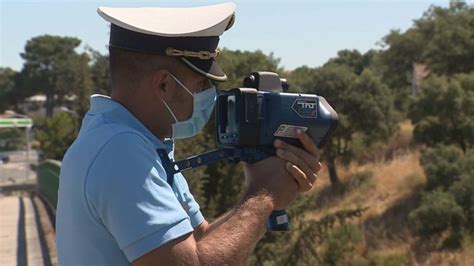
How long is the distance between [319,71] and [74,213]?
31.6m

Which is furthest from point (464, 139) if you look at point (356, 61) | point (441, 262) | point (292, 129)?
point (356, 61)

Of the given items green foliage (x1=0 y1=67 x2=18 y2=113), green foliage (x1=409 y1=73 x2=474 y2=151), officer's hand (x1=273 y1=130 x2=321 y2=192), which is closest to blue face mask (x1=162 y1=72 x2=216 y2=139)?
officer's hand (x1=273 y1=130 x2=321 y2=192)

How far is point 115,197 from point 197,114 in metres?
0.45

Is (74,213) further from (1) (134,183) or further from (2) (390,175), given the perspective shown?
(2) (390,175)

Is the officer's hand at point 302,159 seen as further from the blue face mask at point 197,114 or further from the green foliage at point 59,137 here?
the green foliage at point 59,137

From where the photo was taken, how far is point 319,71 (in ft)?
108

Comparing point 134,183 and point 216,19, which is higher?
point 216,19

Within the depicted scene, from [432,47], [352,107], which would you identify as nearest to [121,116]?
[352,107]

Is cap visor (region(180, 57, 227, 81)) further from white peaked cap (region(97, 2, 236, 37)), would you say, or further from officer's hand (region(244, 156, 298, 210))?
officer's hand (region(244, 156, 298, 210))

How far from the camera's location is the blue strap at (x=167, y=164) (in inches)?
72.3

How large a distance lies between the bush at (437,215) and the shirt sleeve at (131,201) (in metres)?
20.5

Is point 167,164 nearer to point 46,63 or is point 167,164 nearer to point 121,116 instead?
point 121,116

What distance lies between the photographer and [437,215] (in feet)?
69.8

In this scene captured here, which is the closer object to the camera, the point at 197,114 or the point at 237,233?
the point at 237,233
